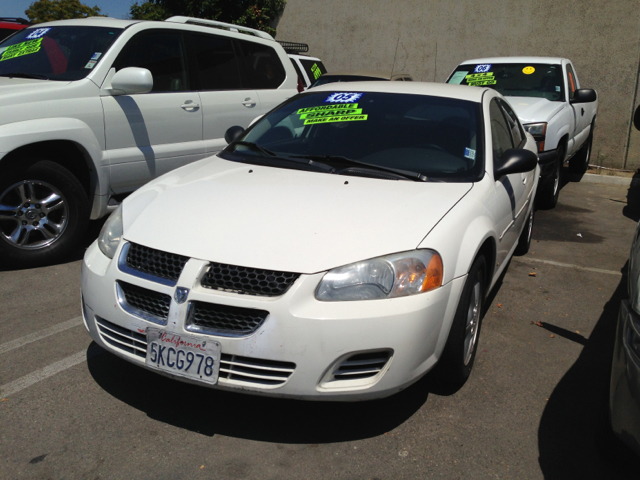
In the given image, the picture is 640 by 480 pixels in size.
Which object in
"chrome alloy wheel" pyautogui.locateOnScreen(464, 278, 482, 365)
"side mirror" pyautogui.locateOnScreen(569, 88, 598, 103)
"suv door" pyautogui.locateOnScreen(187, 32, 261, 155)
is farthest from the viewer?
"side mirror" pyautogui.locateOnScreen(569, 88, 598, 103)

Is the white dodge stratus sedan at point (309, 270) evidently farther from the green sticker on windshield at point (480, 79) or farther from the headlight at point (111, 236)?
the green sticker on windshield at point (480, 79)

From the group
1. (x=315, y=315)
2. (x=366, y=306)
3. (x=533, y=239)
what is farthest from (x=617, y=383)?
(x=533, y=239)

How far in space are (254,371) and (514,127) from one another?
11.0 feet

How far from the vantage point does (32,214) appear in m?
4.67

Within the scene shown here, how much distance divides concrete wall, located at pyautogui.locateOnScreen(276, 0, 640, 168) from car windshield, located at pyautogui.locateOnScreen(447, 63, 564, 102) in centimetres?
340

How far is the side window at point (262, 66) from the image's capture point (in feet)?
21.0

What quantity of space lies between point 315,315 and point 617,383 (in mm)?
1165

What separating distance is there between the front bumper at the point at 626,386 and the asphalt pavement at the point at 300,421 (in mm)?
280

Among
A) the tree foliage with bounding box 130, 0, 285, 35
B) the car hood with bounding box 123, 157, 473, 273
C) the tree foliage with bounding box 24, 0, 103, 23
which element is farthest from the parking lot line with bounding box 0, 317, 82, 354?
the tree foliage with bounding box 24, 0, 103, 23

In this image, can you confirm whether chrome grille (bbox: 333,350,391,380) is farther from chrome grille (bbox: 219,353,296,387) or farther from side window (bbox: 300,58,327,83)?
side window (bbox: 300,58,327,83)

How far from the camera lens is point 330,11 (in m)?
13.3

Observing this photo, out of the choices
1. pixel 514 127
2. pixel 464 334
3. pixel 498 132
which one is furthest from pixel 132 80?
pixel 464 334

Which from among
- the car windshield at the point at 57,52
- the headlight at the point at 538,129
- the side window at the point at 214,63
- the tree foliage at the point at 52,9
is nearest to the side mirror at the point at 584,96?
the headlight at the point at 538,129

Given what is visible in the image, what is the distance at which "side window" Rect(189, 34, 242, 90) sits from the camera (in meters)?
5.81
